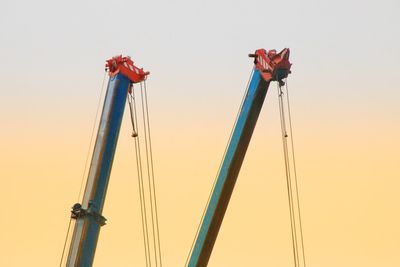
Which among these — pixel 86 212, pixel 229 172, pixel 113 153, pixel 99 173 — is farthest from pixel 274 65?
pixel 86 212

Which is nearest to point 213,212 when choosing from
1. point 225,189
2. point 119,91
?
point 225,189

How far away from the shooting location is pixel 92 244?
2006 centimetres

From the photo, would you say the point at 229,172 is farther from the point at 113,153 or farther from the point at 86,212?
the point at 86,212

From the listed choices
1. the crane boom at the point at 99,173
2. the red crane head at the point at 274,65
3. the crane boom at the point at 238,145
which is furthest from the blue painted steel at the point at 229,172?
the crane boom at the point at 99,173

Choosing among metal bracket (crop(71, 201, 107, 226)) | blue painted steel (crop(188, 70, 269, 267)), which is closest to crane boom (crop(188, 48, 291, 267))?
blue painted steel (crop(188, 70, 269, 267))

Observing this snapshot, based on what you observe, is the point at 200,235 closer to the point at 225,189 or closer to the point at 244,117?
the point at 225,189

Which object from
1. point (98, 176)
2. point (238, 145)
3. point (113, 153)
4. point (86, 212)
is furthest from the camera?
point (238, 145)

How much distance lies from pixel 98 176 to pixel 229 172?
376cm

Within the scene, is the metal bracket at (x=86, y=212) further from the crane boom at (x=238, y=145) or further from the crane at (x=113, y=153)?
the crane boom at (x=238, y=145)

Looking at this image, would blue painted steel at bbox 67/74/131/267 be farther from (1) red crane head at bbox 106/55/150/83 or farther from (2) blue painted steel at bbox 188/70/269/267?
(2) blue painted steel at bbox 188/70/269/267

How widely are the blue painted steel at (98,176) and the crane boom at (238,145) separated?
298cm

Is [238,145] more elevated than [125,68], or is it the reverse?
[125,68]

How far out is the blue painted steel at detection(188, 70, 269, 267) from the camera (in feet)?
68.1

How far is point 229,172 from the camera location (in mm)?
20906
